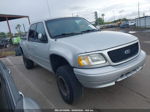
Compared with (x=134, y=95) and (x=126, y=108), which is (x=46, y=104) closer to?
(x=126, y=108)

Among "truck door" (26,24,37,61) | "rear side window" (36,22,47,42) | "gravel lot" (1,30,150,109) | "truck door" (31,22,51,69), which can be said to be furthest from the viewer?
"truck door" (26,24,37,61)

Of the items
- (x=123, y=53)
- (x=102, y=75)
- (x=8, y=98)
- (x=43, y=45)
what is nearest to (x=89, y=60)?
(x=102, y=75)

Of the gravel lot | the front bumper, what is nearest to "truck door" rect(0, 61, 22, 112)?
the front bumper

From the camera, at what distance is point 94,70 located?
265 centimetres

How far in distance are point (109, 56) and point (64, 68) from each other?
0.94 metres

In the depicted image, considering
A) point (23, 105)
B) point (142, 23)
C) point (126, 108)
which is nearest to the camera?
point (23, 105)

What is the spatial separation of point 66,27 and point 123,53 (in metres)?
1.75

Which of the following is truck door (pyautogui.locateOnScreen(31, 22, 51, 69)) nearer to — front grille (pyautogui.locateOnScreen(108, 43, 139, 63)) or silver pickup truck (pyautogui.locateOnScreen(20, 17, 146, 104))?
silver pickup truck (pyautogui.locateOnScreen(20, 17, 146, 104))

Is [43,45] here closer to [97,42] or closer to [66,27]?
[66,27]

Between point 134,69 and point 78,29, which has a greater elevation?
point 78,29

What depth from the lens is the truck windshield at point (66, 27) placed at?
149 inches

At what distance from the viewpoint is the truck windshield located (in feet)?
12.4

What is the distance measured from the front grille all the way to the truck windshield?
1253 mm

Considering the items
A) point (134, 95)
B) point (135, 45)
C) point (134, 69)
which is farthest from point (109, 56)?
point (134, 95)
